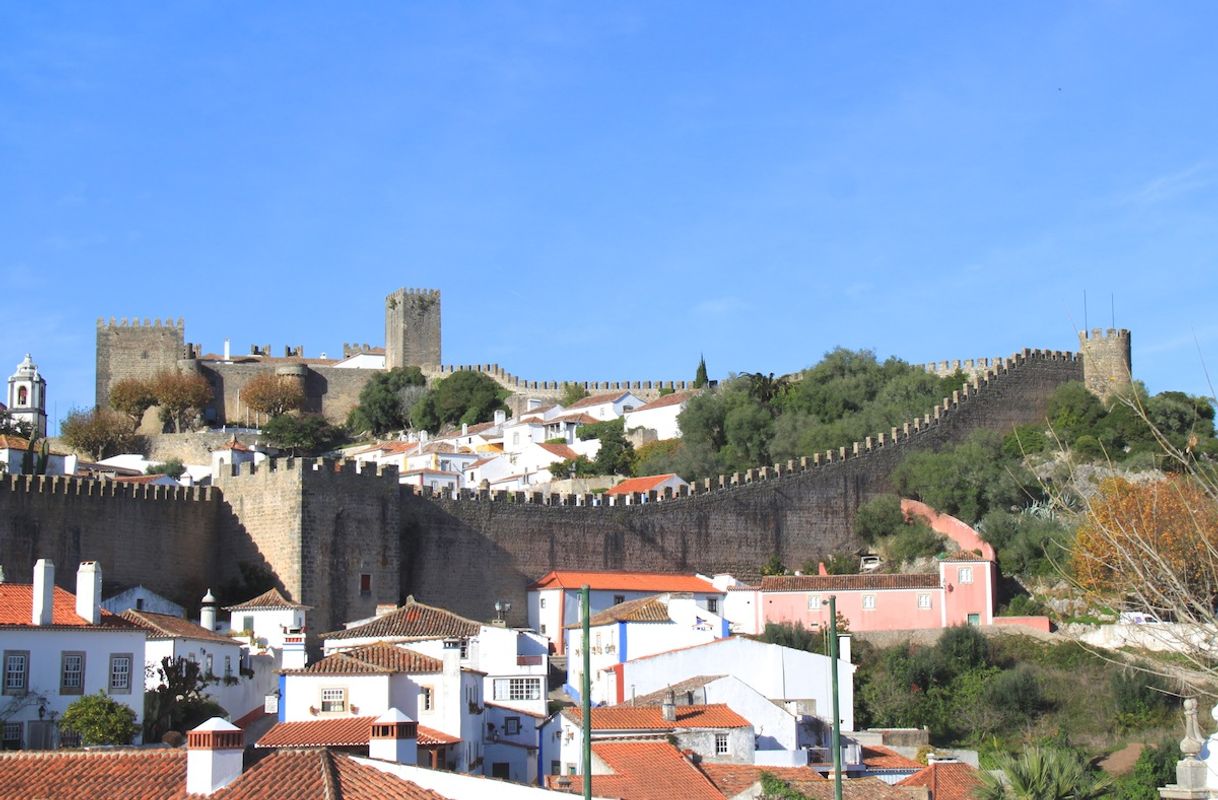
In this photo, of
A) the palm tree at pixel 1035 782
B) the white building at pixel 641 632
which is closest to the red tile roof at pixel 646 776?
the palm tree at pixel 1035 782

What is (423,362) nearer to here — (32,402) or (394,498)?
(32,402)

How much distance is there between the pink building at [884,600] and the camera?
4603cm

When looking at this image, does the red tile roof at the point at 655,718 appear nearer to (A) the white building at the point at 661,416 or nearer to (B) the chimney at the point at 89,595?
(B) the chimney at the point at 89,595

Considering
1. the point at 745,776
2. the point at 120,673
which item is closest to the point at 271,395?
the point at 120,673

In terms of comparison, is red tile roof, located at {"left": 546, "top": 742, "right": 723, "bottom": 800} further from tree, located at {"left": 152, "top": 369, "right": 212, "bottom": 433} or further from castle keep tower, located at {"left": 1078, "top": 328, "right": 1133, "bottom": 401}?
tree, located at {"left": 152, "top": 369, "right": 212, "bottom": 433}

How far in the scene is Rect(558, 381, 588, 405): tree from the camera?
77938 mm

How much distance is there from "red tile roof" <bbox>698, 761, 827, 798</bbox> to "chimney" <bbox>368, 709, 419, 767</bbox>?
518 cm

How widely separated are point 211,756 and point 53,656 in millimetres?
10307

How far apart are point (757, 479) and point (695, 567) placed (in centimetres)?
328

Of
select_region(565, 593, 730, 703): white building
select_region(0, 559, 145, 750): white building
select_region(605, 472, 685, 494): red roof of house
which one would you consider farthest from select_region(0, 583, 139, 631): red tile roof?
select_region(605, 472, 685, 494): red roof of house

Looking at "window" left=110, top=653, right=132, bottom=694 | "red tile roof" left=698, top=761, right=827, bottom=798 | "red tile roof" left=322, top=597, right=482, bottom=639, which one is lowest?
"red tile roof" left=698, top=761, right=827, bottom=798

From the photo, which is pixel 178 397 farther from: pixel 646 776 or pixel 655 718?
pixel 646 776

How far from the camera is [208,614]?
38281mm

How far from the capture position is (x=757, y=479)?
5075 cm
